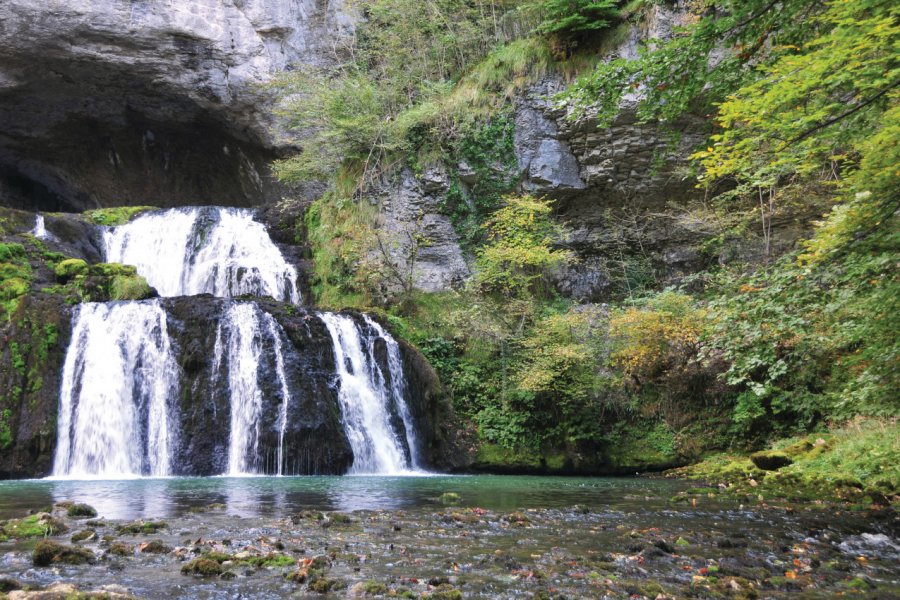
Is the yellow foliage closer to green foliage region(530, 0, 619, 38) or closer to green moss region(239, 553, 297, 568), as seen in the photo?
green foliage region(530, 0, 619, 38)

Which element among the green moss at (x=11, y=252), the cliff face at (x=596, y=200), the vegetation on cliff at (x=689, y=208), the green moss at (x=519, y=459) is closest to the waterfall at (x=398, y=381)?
the vegetation on cliff at (x=689, y=208)

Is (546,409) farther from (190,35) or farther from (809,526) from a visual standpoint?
(190,35)

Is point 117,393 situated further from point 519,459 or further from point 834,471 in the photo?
point 834,471

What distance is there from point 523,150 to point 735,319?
46.2 feet

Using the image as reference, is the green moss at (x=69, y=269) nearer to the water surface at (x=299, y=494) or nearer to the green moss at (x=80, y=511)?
the water surface at (x=299, y=494)

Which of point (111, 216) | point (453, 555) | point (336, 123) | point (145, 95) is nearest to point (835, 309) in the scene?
point (453, 555)

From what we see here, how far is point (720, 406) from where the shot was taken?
14.6 metres

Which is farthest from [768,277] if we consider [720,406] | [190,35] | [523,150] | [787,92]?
[190,35]

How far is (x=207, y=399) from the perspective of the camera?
13.1m

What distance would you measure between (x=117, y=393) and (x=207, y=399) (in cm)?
192

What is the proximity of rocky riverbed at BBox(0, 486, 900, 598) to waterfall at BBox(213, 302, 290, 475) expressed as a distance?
6.22 metres

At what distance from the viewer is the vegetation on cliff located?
209 inches

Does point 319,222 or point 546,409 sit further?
point 319,222

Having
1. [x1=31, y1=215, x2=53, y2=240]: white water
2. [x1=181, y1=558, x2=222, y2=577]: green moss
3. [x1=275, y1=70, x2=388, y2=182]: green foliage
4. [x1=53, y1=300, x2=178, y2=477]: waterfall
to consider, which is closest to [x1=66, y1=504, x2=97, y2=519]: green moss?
[x1=181, y1=558, x2=222, y2=577]: green moss
